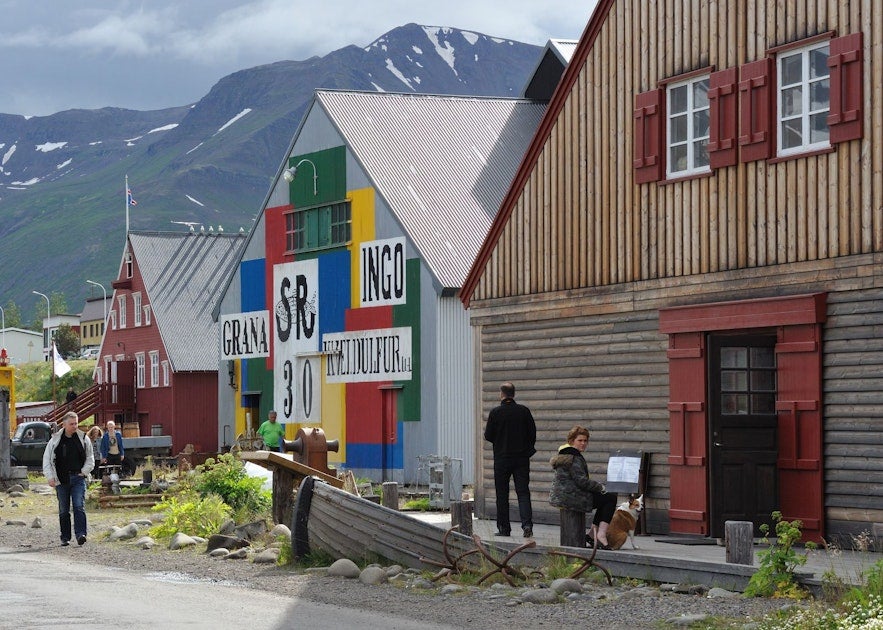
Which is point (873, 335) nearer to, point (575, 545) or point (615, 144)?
point (575, 545)

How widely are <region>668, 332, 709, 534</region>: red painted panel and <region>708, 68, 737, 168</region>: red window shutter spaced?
88.8 inches

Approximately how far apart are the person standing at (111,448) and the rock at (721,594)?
25.0 m

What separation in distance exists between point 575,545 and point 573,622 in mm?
3790

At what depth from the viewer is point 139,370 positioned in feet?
205

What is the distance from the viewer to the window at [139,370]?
62250mm

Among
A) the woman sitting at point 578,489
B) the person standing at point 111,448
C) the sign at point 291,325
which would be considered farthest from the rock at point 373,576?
the sign at point 291,325

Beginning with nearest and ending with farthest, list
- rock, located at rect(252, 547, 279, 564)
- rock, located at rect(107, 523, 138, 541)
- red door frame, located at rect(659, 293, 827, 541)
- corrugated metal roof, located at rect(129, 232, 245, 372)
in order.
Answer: red door frame, located at rect(659, 293, 827, 541) → rock, located at rect(252, 547, 279, 564) → rock, located at rect(107, 523, 138, 541) → corrugated metal roof, located at rect(129, 232, 245, 372)

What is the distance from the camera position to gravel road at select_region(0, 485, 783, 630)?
44.2ft

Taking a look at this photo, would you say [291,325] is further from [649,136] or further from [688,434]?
[688,434]

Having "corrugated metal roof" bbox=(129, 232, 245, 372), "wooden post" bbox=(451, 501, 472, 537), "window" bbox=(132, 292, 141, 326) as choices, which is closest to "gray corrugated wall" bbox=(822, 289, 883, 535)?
"wooden post" bbox=(451, 501, 472, 537)

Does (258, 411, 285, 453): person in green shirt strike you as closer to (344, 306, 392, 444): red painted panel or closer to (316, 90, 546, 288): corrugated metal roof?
(344, 306, 392, 444): red painted panel

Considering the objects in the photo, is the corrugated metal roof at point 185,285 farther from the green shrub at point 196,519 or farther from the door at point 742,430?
the door at point 742,430

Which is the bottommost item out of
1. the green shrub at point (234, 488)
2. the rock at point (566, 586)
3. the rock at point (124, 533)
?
the rock at point (124, 533)

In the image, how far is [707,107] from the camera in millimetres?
20375
